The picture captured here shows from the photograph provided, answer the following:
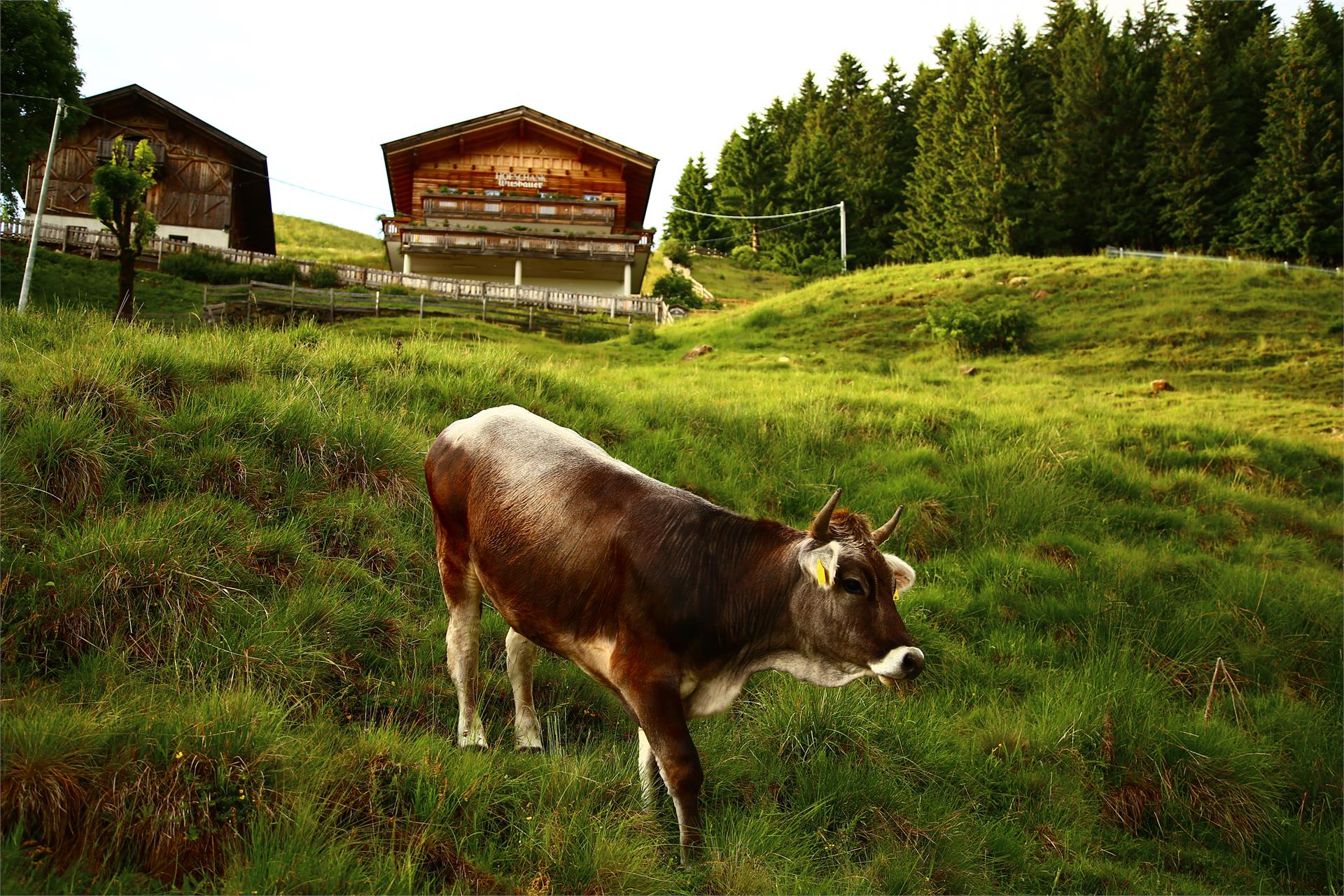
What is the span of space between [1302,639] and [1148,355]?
13665 mm

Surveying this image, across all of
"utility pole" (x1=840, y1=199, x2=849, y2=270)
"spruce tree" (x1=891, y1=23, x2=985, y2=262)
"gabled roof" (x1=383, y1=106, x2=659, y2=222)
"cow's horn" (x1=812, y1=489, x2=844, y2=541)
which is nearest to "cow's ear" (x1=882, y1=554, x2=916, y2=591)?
"cow's horn" (x1=812, y1=489, x2=844, y2=541)

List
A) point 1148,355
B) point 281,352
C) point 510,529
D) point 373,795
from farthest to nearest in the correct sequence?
point 1148,355 < point 281,352 < point 510,529 < point 373,795

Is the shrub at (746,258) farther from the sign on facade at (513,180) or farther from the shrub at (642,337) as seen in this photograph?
the shrub at (642,337)

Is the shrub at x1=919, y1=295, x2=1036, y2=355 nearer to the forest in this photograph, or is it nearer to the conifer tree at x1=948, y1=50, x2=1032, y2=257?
the forest

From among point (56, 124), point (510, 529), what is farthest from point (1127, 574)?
point (56, 124)

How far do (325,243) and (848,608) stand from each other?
63.4 meters

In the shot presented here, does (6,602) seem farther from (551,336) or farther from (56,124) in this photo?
(56,124)

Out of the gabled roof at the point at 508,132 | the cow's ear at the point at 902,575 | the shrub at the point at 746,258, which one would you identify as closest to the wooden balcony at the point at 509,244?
the gabled roof at the point at 508,132

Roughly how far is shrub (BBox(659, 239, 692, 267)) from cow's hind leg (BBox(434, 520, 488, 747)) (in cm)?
4753

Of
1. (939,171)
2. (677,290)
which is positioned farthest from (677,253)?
(939,171)

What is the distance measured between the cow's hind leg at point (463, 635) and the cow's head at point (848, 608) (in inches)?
81.6

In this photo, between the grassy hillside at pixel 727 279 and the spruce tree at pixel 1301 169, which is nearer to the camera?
the spruce tree at pixel 1301 169

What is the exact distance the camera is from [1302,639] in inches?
333

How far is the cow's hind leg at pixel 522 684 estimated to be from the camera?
17.7 feet
